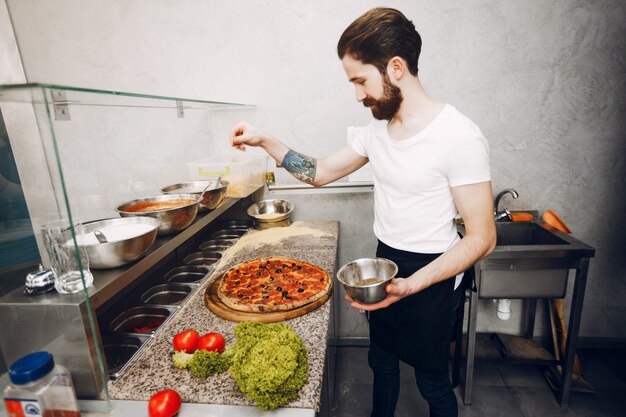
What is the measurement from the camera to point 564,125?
2.70 meters

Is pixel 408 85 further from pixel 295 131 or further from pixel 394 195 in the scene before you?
pixel 295 131

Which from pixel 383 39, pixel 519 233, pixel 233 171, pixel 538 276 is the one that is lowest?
pixel 538 276

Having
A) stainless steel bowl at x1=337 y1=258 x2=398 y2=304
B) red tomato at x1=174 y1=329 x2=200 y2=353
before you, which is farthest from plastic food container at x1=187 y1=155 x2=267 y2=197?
red tomato at x1=174 y1=329 x2=200 y2=353

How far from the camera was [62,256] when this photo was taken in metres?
1.16

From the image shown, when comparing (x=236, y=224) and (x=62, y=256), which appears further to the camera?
(x=236, y=224)

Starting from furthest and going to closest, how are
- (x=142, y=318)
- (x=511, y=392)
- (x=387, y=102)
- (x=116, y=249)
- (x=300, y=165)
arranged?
(x=511, y=392), (x=300, y=165), (x=142, y=318), (x=387, y=102), (x=116, y=249)

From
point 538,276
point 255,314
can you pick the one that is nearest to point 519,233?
point 538,276

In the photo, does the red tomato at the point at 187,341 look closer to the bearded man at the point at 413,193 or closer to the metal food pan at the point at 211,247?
the bearded man at the point at 413,193

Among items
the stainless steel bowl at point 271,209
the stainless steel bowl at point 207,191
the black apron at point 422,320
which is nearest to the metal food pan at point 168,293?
the stainless steel bowl at point 207,191

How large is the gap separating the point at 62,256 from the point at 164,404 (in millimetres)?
588

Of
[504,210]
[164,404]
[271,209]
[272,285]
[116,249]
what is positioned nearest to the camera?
[164,404]

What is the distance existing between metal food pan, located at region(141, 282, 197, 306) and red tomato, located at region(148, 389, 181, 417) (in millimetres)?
851

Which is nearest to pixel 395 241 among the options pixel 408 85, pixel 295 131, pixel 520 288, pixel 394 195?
pixel 394 195

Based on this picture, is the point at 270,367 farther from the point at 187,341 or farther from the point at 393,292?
the point at 393,292
